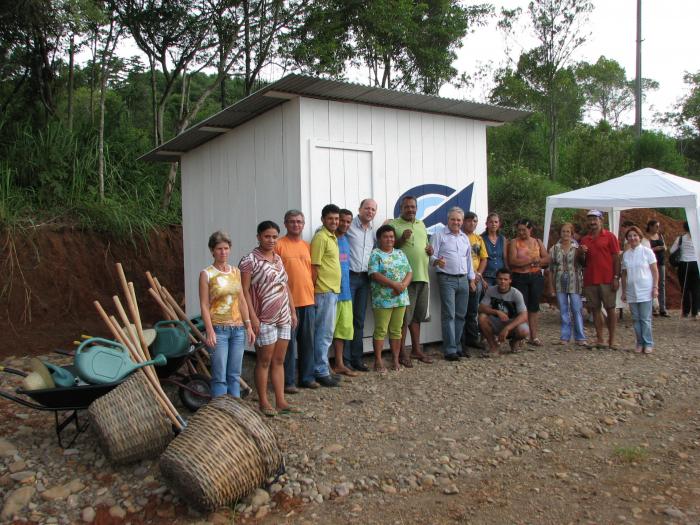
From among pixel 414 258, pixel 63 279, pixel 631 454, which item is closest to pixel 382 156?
pixel 414 258

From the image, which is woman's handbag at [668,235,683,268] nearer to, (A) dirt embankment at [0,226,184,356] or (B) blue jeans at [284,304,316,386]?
(B) blue jeans at [284,304,316,386]

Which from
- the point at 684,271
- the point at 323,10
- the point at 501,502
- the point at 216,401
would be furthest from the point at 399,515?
the point at 323,10

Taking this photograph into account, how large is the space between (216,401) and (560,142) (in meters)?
21.6

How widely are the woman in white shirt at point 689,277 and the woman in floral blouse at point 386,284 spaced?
599cm

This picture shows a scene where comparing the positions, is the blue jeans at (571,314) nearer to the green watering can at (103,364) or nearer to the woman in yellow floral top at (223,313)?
the woman in yellow floral top at (223,313)

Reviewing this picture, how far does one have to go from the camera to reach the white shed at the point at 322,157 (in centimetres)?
626

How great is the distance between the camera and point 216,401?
3801mm

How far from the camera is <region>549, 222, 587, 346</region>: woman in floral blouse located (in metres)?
7.54

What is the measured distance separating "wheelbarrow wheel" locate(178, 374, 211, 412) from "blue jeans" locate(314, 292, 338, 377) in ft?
3.70

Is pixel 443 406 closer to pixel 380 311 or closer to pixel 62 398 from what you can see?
pixel 380 311

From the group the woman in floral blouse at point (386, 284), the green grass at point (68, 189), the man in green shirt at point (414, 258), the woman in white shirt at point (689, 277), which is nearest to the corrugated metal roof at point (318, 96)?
the man in green shirt at point (414, 258)

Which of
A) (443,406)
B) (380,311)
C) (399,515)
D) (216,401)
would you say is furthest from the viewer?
(380,311)

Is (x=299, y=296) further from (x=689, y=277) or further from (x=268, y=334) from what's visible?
(x=689, y=277)

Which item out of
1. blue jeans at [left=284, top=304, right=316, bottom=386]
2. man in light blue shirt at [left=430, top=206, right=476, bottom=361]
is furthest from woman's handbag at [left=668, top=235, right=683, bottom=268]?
blue jeans at [left=284, top=304, right=316, bottom=386]
